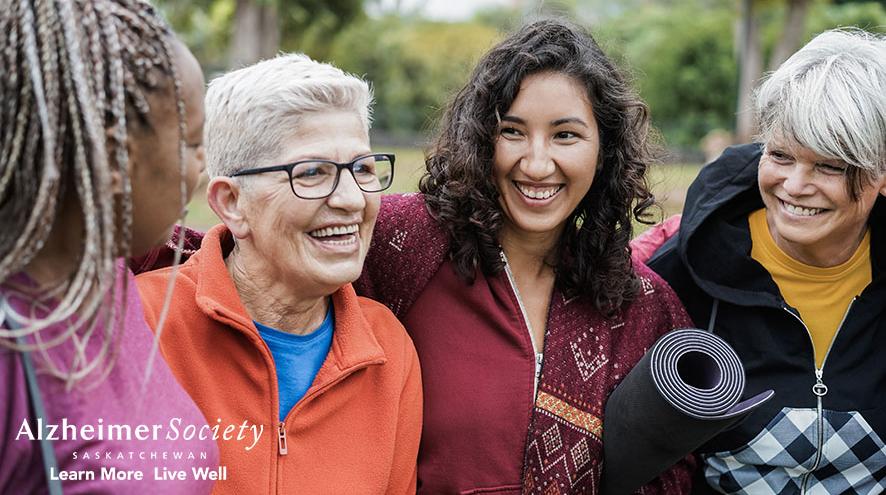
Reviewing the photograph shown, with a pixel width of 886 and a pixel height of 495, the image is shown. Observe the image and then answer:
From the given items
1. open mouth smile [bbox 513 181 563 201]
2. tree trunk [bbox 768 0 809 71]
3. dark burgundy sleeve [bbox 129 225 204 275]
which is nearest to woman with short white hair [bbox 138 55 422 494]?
dark burgundy sleeve [bbox 129 225 204 275]

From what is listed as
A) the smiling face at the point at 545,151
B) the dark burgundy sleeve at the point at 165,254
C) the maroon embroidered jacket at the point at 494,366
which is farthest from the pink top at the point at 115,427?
the smiling face at the point at 545,151

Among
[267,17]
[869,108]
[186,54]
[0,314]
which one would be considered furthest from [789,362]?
[267,17]

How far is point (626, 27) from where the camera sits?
88.0 feet

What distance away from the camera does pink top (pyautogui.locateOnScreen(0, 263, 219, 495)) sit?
1382 millimetres

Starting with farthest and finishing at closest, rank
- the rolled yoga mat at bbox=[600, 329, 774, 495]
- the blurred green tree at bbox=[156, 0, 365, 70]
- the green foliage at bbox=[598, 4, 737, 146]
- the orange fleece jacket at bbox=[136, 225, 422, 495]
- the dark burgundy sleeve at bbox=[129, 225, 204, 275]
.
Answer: the green foliage at bbox=[598, 4, 737, 146] → the blurred green tree at bbox=[156, 0, 365, 70] → the dark burgundy sleeve at bbox=[129, 225, 204, 275] → the rolled yoga mat at bbox=[600, 329, 774, 495] → the orange fleece jacket at bbox=[136, 225, 422, 495]

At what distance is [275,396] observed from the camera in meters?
2.14

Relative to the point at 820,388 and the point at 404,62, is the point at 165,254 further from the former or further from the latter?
the point at 404,62

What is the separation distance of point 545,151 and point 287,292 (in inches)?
33.1

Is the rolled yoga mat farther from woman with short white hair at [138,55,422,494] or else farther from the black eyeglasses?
the black eyeglasses

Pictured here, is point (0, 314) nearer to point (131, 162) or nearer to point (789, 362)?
point (131, 162)

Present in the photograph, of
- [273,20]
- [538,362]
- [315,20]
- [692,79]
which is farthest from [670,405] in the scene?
[692,79]

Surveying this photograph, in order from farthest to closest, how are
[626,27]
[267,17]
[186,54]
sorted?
[626,27] < [267,17] < [186,54]

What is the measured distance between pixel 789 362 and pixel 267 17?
49.9 ft

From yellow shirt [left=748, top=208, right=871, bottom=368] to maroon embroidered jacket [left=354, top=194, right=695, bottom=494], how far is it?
433 millimetres
